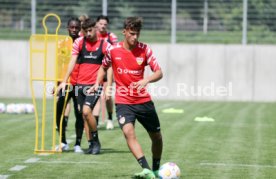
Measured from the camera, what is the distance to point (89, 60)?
13148 millimetres

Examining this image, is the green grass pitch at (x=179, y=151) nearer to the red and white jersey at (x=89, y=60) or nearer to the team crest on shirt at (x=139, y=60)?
the red and white jersey at (x=89, y=60)

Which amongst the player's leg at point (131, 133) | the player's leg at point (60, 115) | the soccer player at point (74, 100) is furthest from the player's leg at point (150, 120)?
the player's leg at point (60, 115)

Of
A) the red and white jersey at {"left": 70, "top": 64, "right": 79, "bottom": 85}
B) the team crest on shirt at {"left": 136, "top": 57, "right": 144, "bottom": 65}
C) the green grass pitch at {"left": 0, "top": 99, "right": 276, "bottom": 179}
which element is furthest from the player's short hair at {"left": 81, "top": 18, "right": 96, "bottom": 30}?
the team crest on shirt at {"left": 136, "top": 57, "right": 144, "bottom": 65}

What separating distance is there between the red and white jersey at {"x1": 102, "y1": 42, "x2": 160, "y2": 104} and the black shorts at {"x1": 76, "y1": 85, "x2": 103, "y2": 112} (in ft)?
8.10

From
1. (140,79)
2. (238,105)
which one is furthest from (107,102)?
(238,105)

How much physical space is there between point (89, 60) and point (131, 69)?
2.96m

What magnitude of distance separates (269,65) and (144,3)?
5062 mm

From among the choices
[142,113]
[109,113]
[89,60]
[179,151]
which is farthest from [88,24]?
[109,113]

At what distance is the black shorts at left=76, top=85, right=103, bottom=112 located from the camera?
1277cm

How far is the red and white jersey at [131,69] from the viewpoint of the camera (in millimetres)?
10250

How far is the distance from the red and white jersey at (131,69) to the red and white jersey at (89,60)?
2.79 metres

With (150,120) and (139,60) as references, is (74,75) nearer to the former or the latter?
(139,60)

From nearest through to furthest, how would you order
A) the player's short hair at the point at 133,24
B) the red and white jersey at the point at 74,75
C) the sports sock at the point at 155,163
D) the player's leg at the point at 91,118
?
1. the player's short hair at the point at 133,24
2. the sports sock at the point at 155,163
3. the player's leg at the point at 91,118
4. the red and white jersey at the point at 74,75

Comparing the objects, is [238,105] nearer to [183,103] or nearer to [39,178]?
[183,103]
